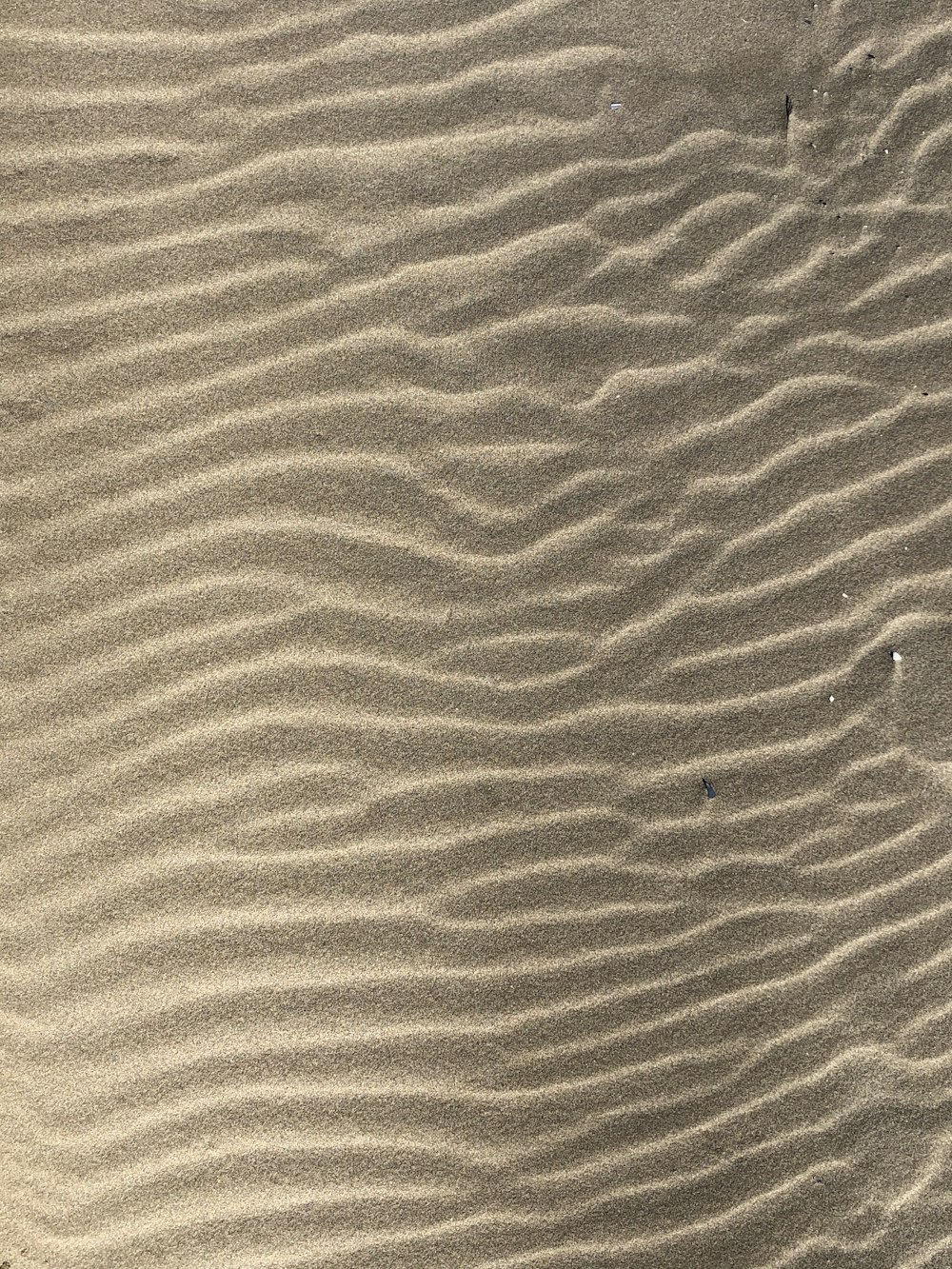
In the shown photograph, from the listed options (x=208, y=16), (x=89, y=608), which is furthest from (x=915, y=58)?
(x=89, y=608)

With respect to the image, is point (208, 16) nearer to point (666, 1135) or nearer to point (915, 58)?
point (915, 58)

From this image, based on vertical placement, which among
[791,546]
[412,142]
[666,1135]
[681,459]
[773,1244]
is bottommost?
[773,1244]

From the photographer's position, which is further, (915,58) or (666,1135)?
(915,58)

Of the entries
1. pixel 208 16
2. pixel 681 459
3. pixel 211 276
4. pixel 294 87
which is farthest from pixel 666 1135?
pixel 208 16

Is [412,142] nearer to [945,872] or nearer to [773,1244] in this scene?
[945,872]

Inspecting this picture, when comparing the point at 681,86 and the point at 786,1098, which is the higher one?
the point at 681,86

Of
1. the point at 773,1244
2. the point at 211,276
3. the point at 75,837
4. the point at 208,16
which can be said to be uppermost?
the point at 208,16
